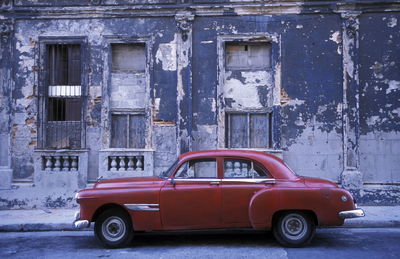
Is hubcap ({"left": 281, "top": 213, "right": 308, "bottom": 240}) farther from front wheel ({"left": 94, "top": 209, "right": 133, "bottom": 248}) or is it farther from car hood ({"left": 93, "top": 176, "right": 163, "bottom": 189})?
front wheel ({"left": 94, "top": 209, "right": 133, "bottom": 248})

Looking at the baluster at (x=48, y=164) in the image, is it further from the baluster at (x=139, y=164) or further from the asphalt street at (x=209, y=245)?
the asphalt street at (x=209, y=245)

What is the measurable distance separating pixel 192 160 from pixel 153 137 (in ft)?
14.2

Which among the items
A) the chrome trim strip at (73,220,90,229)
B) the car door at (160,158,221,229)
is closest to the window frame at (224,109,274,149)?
the car door at (160,158,221,229)

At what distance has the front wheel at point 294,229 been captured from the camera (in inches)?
279

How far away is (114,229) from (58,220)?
9.06 ft

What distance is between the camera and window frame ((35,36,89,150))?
464 inches

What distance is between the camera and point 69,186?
11.5m

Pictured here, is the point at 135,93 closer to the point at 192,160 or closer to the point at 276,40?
the point at 276,40

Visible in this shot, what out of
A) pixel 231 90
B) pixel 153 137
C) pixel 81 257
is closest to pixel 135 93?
pixel 153 137

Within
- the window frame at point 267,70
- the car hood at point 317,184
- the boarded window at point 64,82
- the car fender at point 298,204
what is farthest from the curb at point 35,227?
the car hood at point 317,184

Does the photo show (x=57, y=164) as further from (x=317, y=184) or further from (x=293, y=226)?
(x=317, y=184)

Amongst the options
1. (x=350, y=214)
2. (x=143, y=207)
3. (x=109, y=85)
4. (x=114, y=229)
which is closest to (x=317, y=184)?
(x=350, y=214)

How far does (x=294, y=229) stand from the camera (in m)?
7.18

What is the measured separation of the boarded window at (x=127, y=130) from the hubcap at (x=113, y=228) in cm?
459
